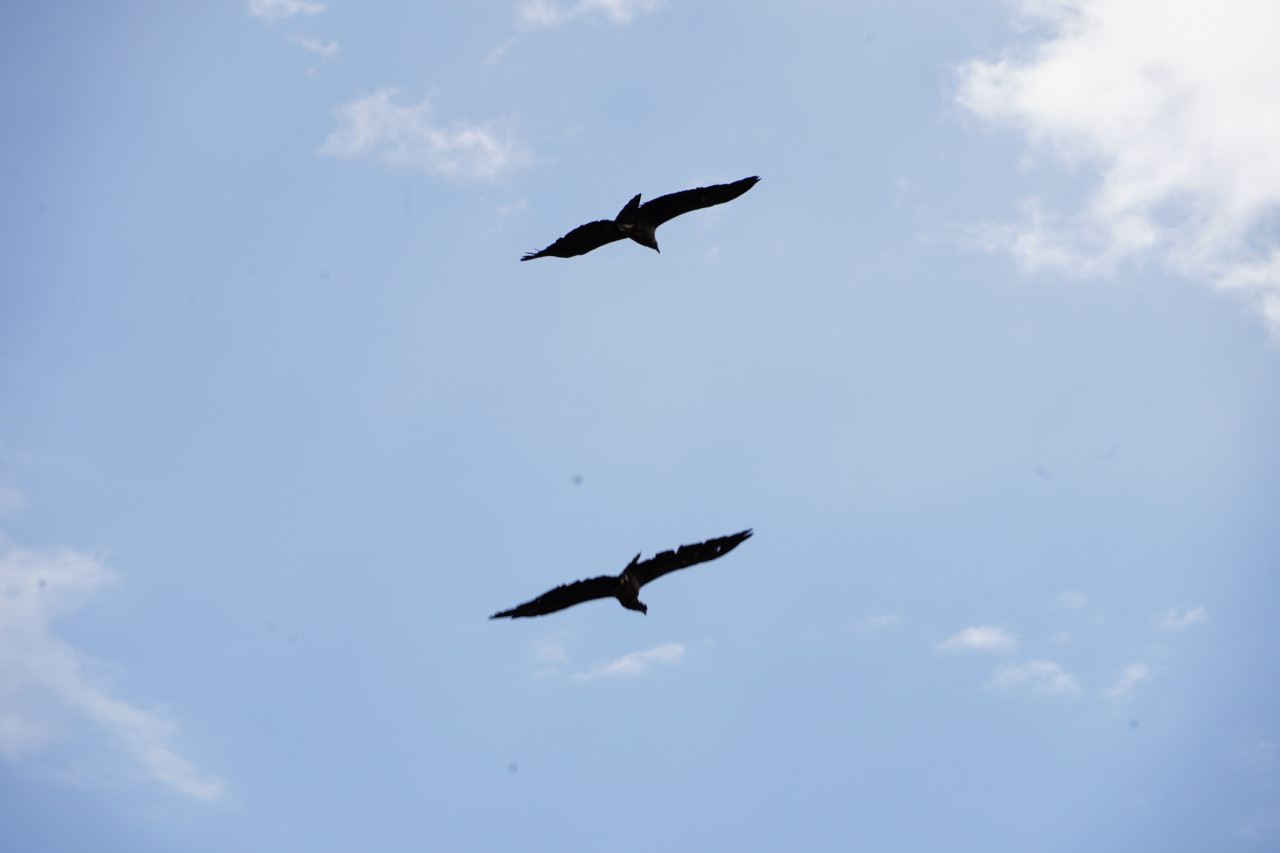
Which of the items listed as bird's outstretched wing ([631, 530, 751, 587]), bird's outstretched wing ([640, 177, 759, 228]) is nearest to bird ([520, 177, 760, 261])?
bird's outstretched wing ([640, 177, 759, 228])

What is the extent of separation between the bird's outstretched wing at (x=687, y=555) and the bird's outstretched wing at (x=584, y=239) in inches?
246

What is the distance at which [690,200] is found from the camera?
20.8m

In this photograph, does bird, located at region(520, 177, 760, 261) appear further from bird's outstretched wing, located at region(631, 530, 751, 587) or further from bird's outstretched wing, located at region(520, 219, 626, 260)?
bird's outstretched wing, located at region(631, 530, 751, 587)

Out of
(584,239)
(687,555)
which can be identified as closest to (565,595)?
(687,555)

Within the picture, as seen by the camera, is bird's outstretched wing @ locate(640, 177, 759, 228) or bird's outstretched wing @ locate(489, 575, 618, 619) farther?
bird's outstretched wing @ locate(640, 177, 759, 228)

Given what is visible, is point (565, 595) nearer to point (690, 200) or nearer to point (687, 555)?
point (687, 555)

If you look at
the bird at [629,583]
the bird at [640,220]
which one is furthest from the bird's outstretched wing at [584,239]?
the bird at [629,583]

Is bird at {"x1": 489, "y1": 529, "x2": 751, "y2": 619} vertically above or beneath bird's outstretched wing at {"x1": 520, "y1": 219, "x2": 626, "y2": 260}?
beneath

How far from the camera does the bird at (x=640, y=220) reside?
20047 mm

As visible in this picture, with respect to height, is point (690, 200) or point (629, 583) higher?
→ point (690, 200)

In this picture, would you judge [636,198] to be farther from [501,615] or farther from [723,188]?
[501,615]

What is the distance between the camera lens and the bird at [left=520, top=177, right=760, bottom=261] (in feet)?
65.8

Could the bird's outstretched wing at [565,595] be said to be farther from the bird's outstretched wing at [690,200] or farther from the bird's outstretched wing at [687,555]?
the bird's outstretched wing at [690,200]

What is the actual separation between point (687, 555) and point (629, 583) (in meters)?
1.31
